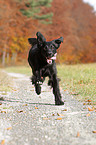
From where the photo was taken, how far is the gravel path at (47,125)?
2590 mm

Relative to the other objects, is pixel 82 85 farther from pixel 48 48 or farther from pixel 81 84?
pixel 48 48

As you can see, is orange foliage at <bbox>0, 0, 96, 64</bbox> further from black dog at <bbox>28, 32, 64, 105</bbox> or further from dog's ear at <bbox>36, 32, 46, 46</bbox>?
dog's ear at <bbox>36, 32, 46, 46</bbox>

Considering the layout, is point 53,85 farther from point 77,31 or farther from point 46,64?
point 77,31

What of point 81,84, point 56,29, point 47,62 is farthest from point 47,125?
point 56,29

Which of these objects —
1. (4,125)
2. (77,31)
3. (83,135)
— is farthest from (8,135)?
(77,31)

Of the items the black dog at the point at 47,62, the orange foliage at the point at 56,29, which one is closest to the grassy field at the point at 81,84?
the black dog at the point at 47,62

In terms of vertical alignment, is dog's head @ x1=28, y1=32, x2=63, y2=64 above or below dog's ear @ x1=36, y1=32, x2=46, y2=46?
below

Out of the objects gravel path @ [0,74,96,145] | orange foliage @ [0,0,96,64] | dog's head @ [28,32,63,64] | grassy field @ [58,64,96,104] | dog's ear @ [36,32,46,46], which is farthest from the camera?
orange foliage @ [0,0,96,64]

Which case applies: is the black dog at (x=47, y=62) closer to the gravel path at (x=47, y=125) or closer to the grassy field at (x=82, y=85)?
the gravel path at (x=47, y=125)

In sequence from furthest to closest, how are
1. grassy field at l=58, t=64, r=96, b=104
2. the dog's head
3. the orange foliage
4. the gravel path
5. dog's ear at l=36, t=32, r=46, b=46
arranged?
the orange foliage → grassy field at l=58, t=64, r=96, b=104 → dog's ear at l=36, t=32, r=46, b=46 → the dog's head → the gravel path

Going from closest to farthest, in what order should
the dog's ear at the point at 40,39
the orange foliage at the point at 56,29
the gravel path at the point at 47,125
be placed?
the gravel path at the point at 47,125
the dog's ear at the point at 40,39
the orange foliage at the point at 56,29

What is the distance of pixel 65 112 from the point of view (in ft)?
12.6

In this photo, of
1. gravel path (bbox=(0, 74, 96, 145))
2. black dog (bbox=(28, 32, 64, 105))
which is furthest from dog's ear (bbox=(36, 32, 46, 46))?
gravel path (bbox=(0, 74, 96, 145))

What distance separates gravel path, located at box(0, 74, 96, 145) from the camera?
Result: 2.59 meters
